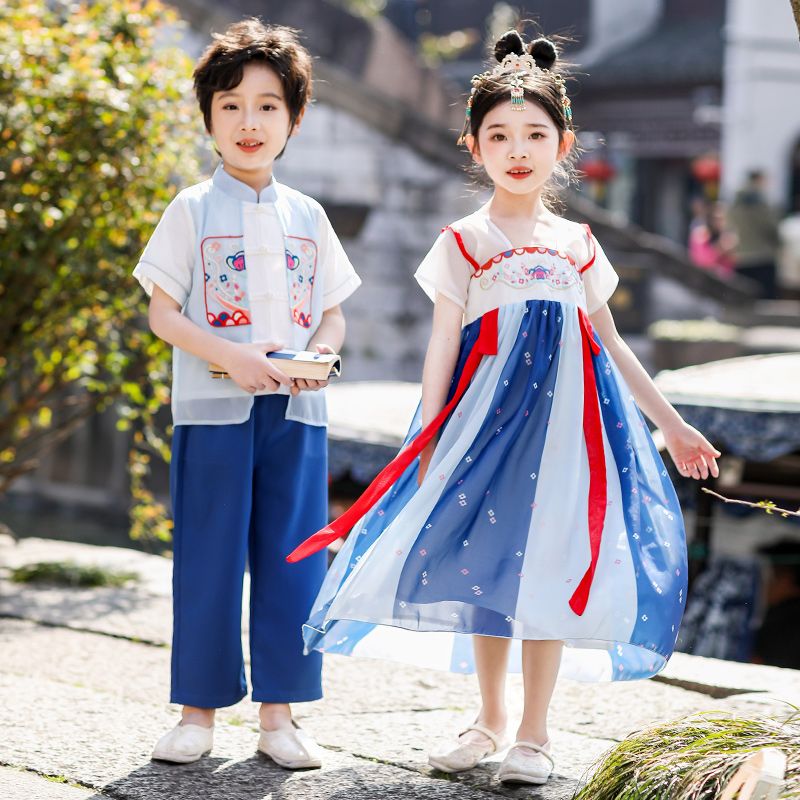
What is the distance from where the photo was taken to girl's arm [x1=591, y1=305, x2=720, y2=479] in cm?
367

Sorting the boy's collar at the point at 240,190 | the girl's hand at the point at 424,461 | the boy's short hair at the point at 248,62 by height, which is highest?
the boy's short hair at the point at 248,62

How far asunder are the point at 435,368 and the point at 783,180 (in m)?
20.9

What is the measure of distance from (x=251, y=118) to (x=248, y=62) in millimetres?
143

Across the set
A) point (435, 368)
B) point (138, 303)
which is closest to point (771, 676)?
point (435, 368)

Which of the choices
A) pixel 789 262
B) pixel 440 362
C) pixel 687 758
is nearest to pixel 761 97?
pixel 789 262

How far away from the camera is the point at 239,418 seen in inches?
143

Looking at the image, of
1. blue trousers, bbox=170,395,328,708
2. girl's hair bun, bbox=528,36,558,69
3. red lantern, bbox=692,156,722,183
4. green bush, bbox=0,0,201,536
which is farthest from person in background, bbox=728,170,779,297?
blue trousers, bbox=170,395,328,708

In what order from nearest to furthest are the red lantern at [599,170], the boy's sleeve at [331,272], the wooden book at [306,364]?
the wooden book at [306,364] < the boy's sleeve at [331,272] < the red lantern at [599,170]

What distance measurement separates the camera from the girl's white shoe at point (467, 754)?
3520 mm

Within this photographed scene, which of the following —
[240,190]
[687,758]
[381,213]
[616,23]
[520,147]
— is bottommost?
[687,758]

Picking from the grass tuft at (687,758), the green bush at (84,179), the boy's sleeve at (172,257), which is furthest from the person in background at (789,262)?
the grass tuft at (687,758)

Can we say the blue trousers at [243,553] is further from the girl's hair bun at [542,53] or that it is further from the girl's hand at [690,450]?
the girl's hair bun at [542,53]

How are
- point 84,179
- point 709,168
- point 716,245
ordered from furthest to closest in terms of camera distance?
point 709,168, point 716,245, point 84,179

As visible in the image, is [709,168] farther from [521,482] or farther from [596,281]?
[521,482]
